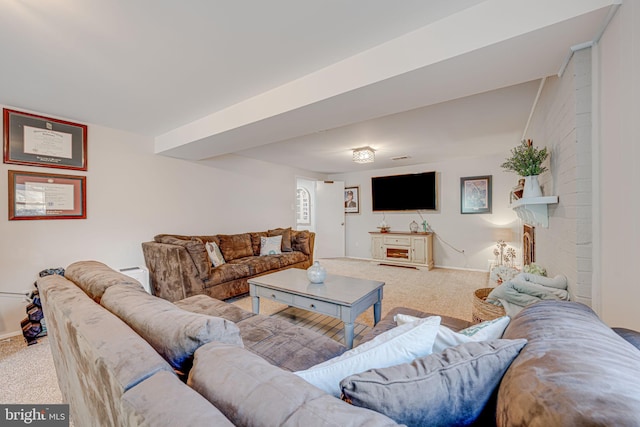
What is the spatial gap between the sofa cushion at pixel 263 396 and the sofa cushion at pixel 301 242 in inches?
151

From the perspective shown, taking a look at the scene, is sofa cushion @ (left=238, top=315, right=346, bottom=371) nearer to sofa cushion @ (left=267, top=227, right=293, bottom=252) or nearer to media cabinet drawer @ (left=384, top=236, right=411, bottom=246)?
sofa cushion @ (left=267, top=227, right=293, bottom=252)

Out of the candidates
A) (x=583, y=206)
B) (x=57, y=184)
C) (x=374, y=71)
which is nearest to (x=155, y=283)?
(x=57, y=184)

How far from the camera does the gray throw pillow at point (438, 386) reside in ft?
1.94

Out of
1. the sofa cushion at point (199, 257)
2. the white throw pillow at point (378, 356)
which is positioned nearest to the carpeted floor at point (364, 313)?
the sofa cushion at point (199, 257)

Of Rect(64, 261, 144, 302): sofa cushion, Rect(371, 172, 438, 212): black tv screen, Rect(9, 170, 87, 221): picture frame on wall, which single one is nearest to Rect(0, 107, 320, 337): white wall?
Rect(9, 170, 87, 221): picture frame on wall

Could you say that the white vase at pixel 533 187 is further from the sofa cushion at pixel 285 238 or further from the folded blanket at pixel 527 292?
the sofa cushion at pixel 285 238

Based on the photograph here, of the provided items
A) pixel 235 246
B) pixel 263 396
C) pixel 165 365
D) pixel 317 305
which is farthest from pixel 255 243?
pixel 263 396

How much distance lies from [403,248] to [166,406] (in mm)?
5286

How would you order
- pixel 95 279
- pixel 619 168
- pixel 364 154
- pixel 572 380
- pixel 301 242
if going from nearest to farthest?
pixel 572 380, pixel 619 168, pixel 95 279, pixel 364 154, pixel 301 242

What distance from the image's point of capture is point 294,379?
0.62 meters

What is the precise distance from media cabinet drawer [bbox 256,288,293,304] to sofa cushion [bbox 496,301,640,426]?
1838 mm

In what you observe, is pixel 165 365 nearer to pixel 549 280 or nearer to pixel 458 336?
pixel 458 336

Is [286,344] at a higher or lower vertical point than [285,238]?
lower

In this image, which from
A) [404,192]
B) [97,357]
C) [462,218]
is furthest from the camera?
[404,192]
